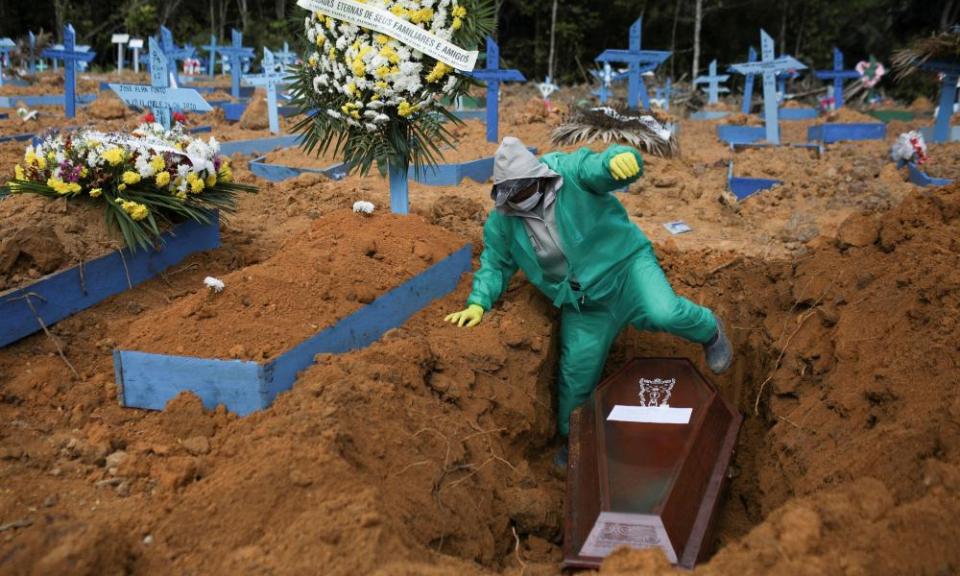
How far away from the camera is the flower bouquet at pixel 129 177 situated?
447 centimetres

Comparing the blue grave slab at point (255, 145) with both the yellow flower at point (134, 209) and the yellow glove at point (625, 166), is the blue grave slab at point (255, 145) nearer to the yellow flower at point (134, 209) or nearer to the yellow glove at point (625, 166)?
the yellow flower at point (134, 209)

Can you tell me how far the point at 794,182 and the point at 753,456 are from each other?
16.9 feet

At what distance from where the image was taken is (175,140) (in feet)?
16.5

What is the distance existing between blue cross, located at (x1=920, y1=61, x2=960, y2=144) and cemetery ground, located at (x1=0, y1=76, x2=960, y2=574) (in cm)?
671

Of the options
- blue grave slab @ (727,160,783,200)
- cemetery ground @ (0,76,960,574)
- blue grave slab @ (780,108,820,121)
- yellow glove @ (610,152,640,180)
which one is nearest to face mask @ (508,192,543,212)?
yellow glove @ (610,152,640,180)

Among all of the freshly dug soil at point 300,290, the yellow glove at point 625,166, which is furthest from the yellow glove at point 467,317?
the yellow glove at point 625,166

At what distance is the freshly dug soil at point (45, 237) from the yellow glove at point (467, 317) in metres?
1.88

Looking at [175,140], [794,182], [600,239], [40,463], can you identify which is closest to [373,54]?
[175,140]

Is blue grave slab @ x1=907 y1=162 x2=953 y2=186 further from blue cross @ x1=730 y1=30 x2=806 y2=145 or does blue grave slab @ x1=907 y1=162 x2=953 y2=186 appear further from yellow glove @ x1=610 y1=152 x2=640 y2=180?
yellow glove @ x1=610 y1=152 x2=640 y2=180

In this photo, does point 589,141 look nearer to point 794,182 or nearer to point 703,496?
point 794,182

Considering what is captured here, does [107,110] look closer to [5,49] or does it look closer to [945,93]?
[5,49]

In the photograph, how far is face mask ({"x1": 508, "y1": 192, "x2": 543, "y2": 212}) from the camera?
416 centimetres

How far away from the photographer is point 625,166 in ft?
12.2

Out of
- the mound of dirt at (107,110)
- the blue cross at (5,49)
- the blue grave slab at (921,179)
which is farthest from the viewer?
the blue cross at (5,49)
